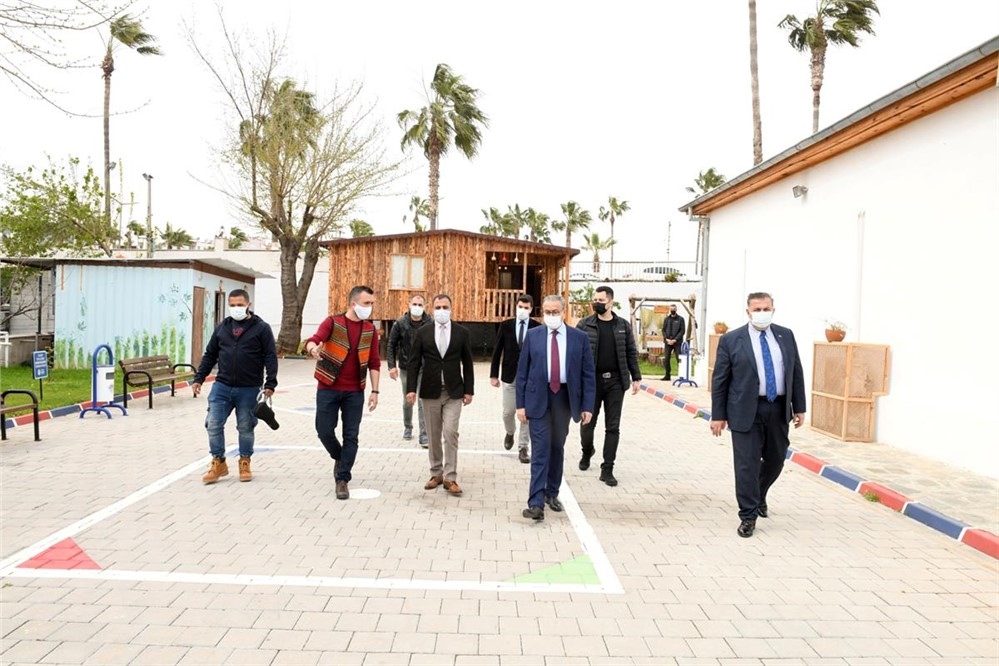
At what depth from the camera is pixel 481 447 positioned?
29.3ft

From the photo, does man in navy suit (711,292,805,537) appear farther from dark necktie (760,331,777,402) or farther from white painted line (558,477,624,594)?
white painted line (558,477,624,594)

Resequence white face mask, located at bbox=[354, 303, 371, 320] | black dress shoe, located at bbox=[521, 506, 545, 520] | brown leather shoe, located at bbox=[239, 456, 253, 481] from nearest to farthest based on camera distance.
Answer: black dress shoe, located at bbox=[521, 506, 545, 520] → white face mask, located at bbox=[354, 303, 371, 320] → brown leather shoe, located at bbox=[239, 456, 253, 481]

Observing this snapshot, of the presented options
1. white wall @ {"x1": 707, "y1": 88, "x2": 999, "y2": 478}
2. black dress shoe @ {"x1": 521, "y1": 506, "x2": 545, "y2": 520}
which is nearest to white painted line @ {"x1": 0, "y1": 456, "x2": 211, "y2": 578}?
black dress shoe @ {"x1": 521, "y1": 506, "x2": 545, "y2": 520}

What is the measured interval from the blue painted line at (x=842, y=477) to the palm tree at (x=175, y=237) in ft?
196

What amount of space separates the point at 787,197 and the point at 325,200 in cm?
1573

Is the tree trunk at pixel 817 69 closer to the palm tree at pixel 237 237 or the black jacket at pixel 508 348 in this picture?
the black jacket at pixel 508 348

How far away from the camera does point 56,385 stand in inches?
544

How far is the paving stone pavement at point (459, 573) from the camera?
3434 mm

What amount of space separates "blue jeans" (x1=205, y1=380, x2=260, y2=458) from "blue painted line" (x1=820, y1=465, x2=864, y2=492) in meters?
6.10

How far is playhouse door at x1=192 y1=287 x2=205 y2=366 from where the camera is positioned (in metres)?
→ 17.6

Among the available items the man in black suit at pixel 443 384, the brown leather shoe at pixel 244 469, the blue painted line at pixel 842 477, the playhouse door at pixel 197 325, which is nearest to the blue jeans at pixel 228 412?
the brown leather shoe at pixel 244 469

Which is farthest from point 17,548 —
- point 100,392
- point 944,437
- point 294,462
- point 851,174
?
point 851,174

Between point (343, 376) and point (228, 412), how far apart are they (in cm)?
139

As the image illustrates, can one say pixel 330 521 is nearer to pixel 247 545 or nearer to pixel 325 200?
pixel 247 545
